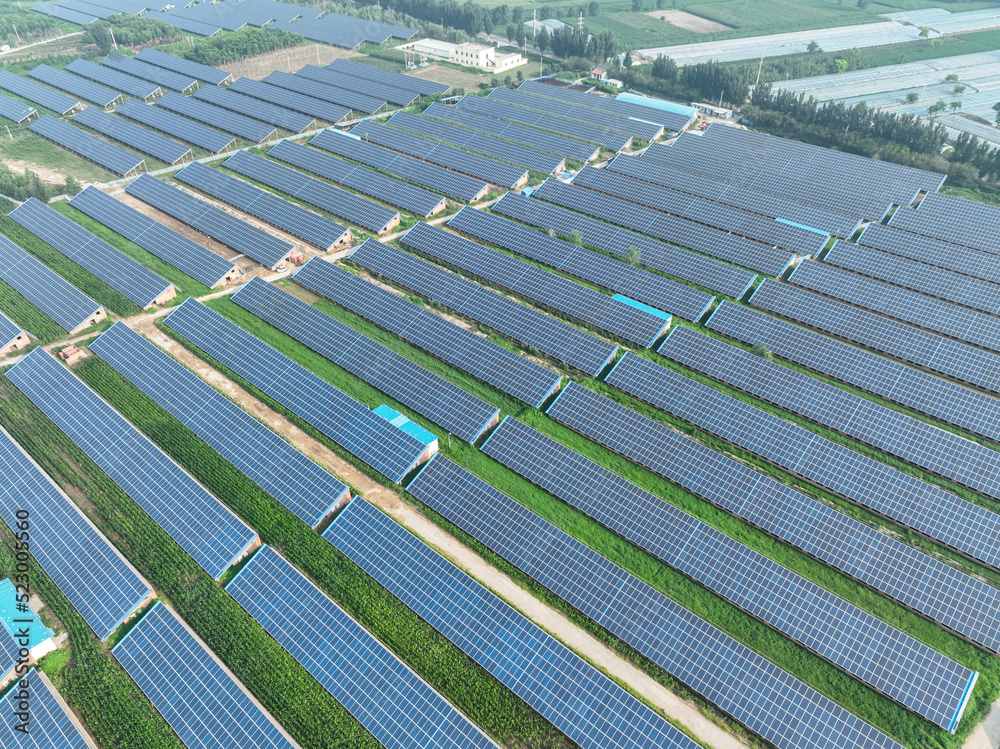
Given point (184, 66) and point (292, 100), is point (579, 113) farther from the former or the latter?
point (184, 66)

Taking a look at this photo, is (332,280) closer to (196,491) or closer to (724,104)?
(196,491)

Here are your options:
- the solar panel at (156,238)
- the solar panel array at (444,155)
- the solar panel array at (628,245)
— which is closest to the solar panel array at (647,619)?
the solar panel array at (628,245)

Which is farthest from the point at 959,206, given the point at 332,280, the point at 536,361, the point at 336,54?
the point at 336,54

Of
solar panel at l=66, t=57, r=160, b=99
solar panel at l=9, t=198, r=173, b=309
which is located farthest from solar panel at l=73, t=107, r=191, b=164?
solar panel at l=9, t=198, r=173, b=309

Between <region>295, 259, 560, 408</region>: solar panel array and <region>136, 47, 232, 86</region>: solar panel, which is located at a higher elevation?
<region>136, 47, 232, 86</region>: solar panel

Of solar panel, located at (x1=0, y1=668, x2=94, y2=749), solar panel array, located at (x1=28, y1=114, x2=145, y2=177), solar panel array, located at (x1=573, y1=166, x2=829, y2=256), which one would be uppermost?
solar panel array, located at (x1=28, y1=114, x2=145, y2=177)

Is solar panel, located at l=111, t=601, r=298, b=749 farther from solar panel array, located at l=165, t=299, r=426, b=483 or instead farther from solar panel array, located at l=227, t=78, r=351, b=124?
solar panel array, located at l=227, t=78, r=351, b=124

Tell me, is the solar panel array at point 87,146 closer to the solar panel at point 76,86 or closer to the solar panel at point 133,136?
the solar panel at point 133,136

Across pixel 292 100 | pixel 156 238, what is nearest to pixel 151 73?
pixel 292 100
